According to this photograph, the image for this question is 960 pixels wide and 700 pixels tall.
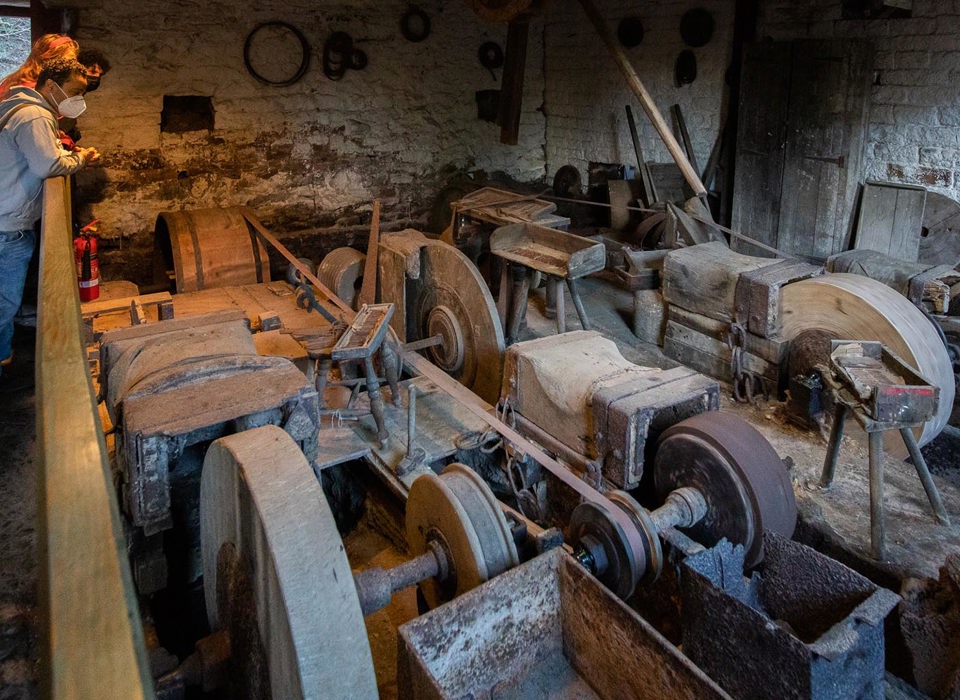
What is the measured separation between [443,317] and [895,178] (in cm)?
388

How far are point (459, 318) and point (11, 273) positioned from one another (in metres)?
2.67

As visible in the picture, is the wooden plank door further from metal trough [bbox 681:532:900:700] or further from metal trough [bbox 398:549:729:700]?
metal trough [bbox 398:549:729:700]

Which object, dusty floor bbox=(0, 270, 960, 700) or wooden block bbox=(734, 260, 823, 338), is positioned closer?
dusty floor bbox=(0, 270, 960, 700)

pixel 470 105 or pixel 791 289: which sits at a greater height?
pixel 470 105

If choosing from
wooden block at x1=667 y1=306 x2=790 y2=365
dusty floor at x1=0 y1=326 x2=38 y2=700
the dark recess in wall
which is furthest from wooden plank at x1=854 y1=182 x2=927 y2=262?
the dark recess in wall

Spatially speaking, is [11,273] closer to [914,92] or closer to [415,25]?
[415,25]

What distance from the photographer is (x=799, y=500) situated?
137 inches

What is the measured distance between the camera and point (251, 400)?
2.47 metres

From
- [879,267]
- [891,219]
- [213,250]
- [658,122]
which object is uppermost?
[658,122]

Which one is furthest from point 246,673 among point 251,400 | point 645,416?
point 645,416

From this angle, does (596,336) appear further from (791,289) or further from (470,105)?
(470,105)

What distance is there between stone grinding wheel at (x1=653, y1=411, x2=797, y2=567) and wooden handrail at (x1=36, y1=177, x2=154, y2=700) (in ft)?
7.34

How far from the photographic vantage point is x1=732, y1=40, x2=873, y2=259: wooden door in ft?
20.0

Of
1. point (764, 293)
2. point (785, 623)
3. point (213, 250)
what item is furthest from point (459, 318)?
point (785, 623)
